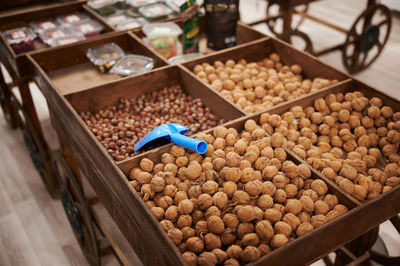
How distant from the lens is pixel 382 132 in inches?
64.6

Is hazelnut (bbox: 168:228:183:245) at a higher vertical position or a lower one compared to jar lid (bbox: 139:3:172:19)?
lower

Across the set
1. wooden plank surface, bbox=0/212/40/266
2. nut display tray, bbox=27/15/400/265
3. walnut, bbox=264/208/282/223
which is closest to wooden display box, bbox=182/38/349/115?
nut display tray, bbox=27/15/400/265

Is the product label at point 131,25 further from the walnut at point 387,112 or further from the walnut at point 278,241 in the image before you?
the walnut at point 278,241

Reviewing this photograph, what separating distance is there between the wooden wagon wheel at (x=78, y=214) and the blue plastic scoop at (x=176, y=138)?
1.83ft

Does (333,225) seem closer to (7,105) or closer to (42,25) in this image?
(42,25)

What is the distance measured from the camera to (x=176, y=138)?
1.44 meters

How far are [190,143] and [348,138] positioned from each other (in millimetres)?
705

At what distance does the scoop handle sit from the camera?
1391 millimetres

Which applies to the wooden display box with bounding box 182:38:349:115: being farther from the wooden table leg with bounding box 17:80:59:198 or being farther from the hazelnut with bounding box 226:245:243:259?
the hazelnut with bounding box 226:245:243:259

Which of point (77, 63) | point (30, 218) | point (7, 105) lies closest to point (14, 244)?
point (30, 218)

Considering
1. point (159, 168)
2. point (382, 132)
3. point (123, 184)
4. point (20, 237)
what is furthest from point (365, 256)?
point (20, 237)

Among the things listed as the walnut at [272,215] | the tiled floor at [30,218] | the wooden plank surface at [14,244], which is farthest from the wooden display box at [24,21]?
the walnut at [272,215]

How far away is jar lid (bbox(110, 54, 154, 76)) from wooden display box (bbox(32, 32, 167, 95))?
47mm

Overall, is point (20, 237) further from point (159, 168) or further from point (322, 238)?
point (322, 238)
